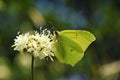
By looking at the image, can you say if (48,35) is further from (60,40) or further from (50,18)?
(50,18)

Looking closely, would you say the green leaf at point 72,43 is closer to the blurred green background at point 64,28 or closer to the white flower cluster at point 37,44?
the white flower cluster at point 37,44

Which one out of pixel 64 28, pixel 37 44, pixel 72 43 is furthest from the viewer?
pixel 64 28

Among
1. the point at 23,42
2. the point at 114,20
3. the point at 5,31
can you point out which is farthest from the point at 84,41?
the point at 114,20

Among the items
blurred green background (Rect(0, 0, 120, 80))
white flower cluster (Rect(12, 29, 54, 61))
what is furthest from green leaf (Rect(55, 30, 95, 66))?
blurred green background (Rect(0, 0, 120, 80))

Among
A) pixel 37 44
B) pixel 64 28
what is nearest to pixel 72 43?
pixel 37 44

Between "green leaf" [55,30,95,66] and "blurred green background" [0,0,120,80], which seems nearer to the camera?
"green leaf" [55,30,95,66]

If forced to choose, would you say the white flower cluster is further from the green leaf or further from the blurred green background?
the blurred green background

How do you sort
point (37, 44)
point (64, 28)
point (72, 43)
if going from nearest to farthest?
point (37, 44), point (72, 43), point (64, 28)

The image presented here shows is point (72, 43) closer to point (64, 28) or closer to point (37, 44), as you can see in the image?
point (37, 44)
